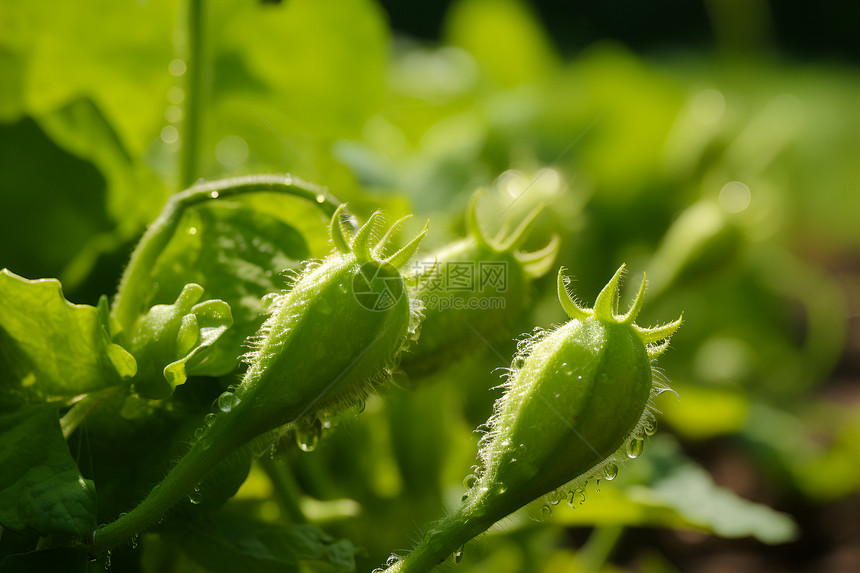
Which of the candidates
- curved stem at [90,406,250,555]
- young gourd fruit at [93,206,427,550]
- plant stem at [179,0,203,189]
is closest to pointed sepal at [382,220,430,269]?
young gourd fruit at [93,206,427,550]

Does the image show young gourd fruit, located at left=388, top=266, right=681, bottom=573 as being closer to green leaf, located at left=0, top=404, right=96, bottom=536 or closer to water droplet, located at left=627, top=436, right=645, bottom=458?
water droplet, located at left=627, top=436, right=645, bottom=458

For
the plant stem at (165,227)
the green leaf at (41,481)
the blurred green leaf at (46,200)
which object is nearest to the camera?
the green leaf at (41,481)

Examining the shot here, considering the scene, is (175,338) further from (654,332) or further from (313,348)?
(654,332)

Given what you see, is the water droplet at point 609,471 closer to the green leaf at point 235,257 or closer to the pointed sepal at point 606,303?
the pointed sepal at point 606,303

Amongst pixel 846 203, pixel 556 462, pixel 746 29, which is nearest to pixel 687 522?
pixel 556 462

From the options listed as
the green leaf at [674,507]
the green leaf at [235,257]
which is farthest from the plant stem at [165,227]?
the green leaf at [674,507]

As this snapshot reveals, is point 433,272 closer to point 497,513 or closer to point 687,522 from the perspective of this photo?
point 497,513

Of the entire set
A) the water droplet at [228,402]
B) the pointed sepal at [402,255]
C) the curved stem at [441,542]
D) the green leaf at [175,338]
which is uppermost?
the pointed sepal at [402,255]
